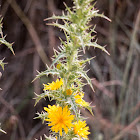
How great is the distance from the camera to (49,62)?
3246 mm

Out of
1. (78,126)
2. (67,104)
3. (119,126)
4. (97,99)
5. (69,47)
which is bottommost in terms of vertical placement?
(119,126)

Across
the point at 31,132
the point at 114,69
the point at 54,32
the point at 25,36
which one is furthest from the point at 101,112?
the point at 25,36

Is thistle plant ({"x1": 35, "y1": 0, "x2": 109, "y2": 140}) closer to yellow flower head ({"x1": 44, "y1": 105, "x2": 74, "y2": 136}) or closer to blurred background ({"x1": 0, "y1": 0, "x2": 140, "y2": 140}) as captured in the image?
yellow flower head ({"x1": 44, "y1": 105, "x2": 74, "y2": 136})

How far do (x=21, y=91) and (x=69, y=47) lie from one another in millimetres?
2682

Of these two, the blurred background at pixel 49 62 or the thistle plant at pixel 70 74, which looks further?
the blurred background at pixel 49 62

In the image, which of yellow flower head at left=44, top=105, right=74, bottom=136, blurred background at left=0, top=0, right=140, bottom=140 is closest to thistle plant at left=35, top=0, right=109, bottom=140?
yellow flower head at left=44, top=105, right=74, bottom=136

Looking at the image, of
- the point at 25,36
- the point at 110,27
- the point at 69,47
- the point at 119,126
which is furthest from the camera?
the point at 25,36

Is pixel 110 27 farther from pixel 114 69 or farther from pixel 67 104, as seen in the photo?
pixel 67 104

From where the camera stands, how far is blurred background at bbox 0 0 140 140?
3129 mm

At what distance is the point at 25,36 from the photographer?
11.6 ft

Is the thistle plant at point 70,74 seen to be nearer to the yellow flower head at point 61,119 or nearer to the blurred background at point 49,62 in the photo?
the yellow flower head at point 61,119

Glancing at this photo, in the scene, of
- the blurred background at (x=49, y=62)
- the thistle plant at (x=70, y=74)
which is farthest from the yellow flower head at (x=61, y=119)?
the blurred background at (x=49, y=62)

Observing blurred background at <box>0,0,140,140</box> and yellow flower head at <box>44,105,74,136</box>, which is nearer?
yellow flower head at <box>44,105,74,136</box>

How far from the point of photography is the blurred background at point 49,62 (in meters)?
3.13
